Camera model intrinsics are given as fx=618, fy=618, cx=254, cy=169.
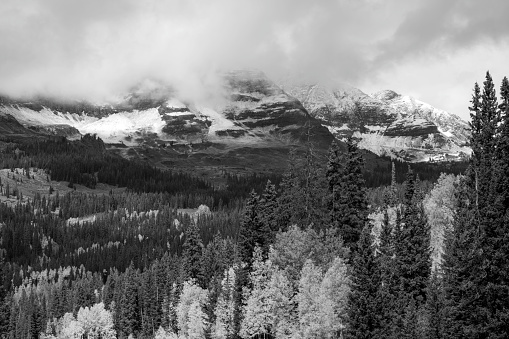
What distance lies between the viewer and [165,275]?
139 metres

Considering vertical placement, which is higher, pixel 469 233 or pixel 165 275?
pixel 469 233

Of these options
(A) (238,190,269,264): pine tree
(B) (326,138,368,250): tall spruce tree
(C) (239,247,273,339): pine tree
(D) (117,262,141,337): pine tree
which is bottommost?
(D) (117,262,141,337): pine tree

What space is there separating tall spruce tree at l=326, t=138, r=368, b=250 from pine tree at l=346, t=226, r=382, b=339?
36.7ft

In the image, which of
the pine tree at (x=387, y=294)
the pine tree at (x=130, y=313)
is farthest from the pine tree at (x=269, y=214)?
the pine tree at (x=130, y=313)

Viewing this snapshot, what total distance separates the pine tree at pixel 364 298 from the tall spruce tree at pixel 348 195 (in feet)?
36.7

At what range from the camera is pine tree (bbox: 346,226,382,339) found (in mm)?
56719

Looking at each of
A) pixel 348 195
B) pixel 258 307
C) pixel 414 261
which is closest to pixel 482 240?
pixel 348 195

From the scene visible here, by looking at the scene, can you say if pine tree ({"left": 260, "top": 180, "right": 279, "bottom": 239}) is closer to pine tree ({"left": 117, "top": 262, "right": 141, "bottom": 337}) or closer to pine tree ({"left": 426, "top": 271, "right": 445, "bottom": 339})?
pine tree ({"left": 426, "top": 271, "right": 445, "bottom": 339})

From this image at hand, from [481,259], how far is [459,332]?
5503 millimetres

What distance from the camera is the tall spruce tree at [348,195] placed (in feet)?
234

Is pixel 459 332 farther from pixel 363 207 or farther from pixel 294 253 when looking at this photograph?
pixel 363 207

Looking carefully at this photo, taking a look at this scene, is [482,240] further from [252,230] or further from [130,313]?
[130,313]

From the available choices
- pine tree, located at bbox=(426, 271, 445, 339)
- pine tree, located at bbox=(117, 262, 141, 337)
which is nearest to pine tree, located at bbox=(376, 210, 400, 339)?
pine tree, located at bbox=(426, 271, 445, 339)

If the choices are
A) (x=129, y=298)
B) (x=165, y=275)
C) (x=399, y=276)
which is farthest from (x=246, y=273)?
(x=129, y=298)
